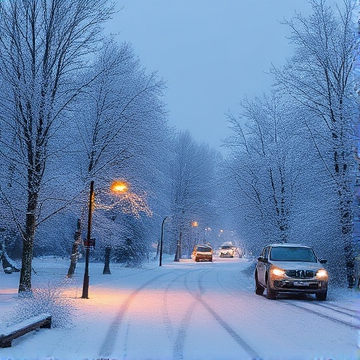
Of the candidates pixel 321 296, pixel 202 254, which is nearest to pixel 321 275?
pixel 321 296

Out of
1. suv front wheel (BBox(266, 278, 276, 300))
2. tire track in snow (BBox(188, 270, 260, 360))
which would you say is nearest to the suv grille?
suv front wheel (BBox(266, 278, 276, 300))

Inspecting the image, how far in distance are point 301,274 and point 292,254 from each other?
181cm

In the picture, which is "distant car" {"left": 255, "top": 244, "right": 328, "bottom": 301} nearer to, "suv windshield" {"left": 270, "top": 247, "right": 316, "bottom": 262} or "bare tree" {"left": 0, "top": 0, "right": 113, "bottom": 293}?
"suv windshield" {"left": 270, "top": 247, "right": 316, "bottom": 262}

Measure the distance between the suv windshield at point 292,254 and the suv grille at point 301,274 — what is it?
4.74ft

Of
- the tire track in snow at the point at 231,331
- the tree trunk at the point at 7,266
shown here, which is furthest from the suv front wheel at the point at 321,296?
the tree trunk at the point at 7,266

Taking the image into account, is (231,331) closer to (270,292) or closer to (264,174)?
(270,292)

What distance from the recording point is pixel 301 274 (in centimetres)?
1705

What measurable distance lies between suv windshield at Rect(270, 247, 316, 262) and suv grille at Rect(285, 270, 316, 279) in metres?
1.44

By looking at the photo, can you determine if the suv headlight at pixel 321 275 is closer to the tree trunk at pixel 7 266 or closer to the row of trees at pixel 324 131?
the row of trees at pixel 324 131

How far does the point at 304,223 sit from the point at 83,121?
37.6ft

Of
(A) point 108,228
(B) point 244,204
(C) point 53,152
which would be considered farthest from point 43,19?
(B) point 244,204

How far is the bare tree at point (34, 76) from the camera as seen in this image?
17984 mm

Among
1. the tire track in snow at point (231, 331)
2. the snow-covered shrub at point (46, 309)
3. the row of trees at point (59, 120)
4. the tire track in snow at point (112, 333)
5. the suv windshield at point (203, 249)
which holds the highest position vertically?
the row of trees at point (59, 120)

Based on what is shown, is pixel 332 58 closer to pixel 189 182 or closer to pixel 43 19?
pixel 43 19
